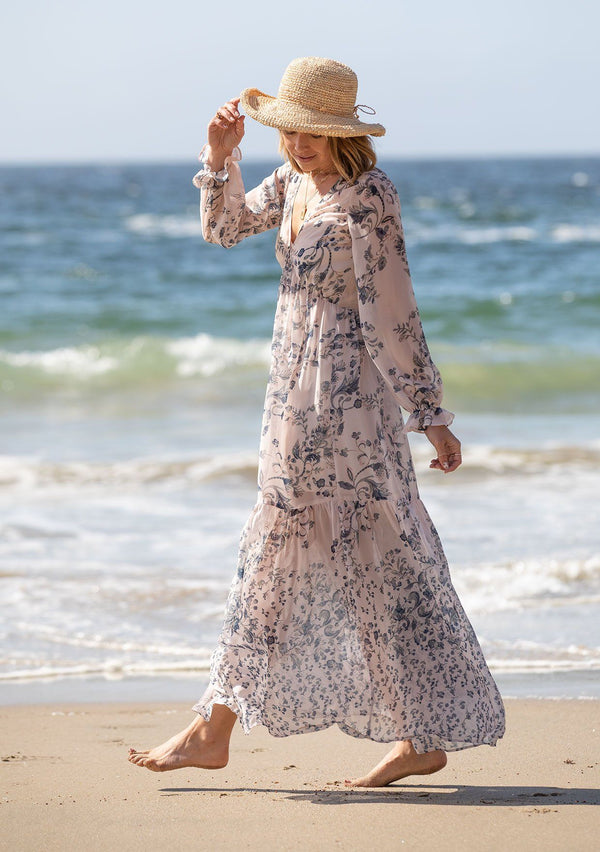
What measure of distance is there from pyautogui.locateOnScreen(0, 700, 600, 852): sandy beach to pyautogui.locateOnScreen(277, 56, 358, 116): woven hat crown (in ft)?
5.18

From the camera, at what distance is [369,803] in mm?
2865

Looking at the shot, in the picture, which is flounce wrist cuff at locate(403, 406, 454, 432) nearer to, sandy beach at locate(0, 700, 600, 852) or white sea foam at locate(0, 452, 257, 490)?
sandy beach at locate(0, 700, 600, 852)

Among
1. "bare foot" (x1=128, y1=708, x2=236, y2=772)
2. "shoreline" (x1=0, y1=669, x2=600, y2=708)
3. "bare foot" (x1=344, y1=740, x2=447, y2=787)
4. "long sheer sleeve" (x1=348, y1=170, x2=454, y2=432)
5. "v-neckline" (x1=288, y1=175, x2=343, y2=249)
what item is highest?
"v-neckline" (x1=288, y1=175, x2=343, y2=249)

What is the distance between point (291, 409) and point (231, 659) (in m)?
0.59

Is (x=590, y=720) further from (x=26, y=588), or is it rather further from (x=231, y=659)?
(x=26, y=588)

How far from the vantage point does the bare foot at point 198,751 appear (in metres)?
2.97

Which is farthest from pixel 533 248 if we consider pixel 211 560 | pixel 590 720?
pixel 590 720

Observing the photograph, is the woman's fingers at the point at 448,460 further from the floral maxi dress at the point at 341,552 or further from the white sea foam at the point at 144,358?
the white sea foam at the point at 144,358

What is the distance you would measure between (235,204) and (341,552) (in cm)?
91

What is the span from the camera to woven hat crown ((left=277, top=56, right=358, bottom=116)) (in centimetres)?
280

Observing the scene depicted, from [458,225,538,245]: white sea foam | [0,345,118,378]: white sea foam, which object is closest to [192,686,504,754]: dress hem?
[0,345,118,378]: white sea foam

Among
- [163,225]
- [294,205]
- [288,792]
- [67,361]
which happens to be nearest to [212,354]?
[67,361]

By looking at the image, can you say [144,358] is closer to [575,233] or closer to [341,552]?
[341,552]

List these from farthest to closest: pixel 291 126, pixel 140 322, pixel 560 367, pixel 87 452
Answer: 1. pixel 140 322
2. pixel 560 367
3. pixel 87 452
4. pixel 291 126
